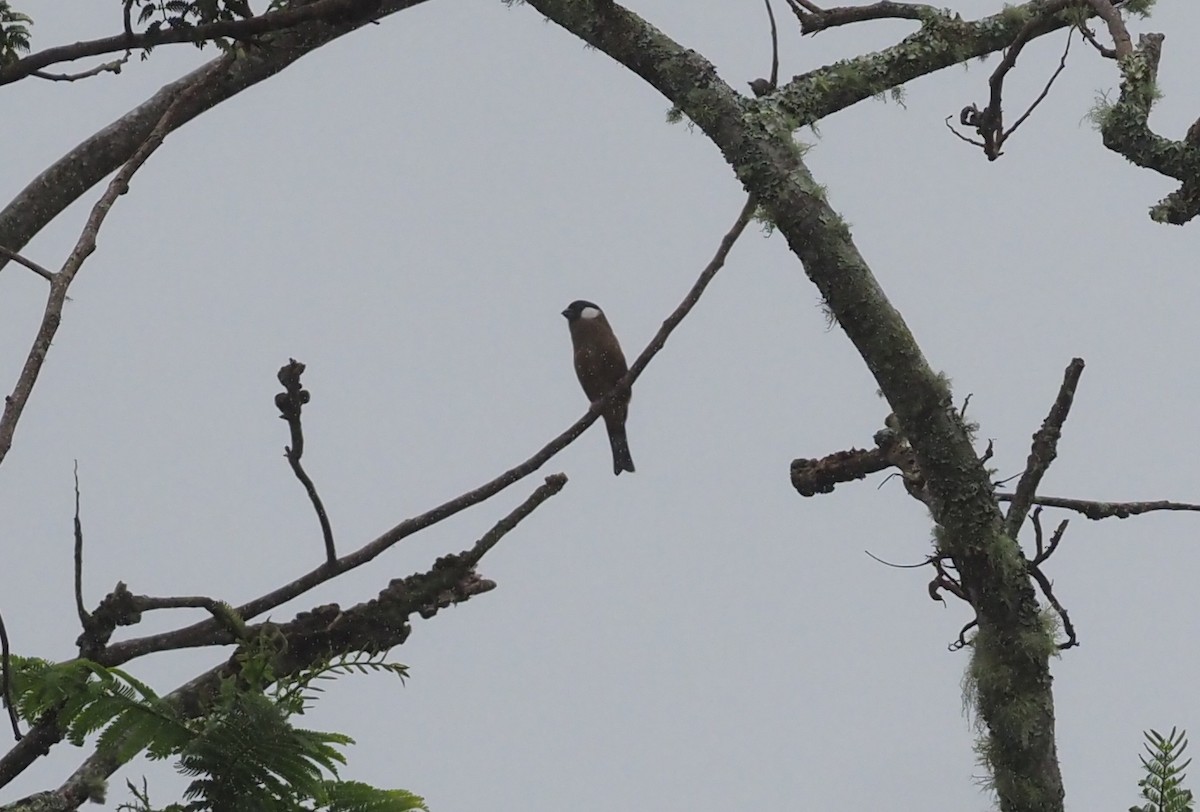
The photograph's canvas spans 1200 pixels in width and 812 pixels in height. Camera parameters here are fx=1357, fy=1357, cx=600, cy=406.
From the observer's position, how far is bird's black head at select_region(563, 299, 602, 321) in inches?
227

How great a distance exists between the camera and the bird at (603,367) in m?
5.40

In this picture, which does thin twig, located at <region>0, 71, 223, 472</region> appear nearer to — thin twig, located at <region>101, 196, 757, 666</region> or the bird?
thin twig, located at <region>101, 196, 757, 666</region>

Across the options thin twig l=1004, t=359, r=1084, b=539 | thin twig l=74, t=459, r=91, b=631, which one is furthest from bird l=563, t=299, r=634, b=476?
thin twig l=74, t=459, r=91, b=631

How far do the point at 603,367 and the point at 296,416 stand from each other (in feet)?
11.4

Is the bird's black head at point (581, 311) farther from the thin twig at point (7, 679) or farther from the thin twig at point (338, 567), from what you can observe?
the thin twig at point (7, 679)

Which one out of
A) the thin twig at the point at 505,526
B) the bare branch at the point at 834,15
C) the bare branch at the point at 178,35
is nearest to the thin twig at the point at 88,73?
the bare branch at the point at 178,35

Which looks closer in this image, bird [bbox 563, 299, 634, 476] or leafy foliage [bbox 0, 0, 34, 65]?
leafy foliage [bbox 0, 0, 34, 65]

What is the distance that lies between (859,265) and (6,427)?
1.84 meters

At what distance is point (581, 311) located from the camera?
5.82 meters

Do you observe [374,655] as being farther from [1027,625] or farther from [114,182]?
[1027,625]

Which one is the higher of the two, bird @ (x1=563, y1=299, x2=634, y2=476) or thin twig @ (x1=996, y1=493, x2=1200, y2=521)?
bird @ (x1=563, y1=299, x2=634, y2=476)

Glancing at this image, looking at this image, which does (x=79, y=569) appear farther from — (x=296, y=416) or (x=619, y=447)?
(x=619, y=447)

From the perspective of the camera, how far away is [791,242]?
10.2 feet

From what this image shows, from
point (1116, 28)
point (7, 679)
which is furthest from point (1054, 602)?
point (7, 679)
